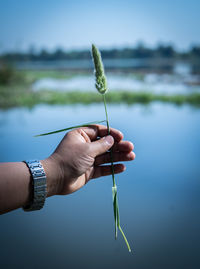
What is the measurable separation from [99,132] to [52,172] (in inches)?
8.8

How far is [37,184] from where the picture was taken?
2.43ft

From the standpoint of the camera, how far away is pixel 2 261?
4.31 ft

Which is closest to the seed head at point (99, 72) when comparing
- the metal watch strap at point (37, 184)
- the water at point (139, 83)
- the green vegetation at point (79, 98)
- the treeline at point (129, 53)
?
the metal watch strap at point (37, 184)

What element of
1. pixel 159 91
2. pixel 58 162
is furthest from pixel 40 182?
pixel 159 91

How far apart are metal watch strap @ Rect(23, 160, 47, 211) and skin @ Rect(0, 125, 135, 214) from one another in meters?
0.01

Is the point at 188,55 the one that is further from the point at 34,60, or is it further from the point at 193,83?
the point at 34,60

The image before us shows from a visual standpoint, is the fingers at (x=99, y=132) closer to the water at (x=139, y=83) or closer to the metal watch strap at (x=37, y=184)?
the metal watch strap at (x=37, y=184)

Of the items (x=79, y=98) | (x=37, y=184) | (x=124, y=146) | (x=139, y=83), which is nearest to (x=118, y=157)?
(x=124, y=146)

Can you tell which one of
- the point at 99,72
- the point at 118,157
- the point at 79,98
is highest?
the point at 99,72

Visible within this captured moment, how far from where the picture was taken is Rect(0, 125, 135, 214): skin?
727mm

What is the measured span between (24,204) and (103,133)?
0.32 meters

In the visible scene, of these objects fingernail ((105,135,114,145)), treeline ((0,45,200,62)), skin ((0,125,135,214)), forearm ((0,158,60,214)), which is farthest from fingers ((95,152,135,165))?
treeline ((0,45,200,62))

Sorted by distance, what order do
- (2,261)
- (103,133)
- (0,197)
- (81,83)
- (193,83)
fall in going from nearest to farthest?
(0,197) < (103,133) < (2,261) < (193,83) < (81,83)

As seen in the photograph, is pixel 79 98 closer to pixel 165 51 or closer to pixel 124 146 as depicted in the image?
pixel 165 51
